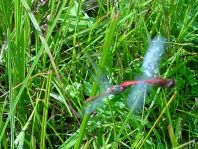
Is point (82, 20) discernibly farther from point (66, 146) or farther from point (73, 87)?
point (66, 146)

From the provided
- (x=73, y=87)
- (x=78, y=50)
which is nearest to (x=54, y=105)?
(x=73, y=87)

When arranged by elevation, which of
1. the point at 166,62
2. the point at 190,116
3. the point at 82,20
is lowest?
the point at 190,116

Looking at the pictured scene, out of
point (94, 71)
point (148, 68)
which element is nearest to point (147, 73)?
point (148, 68)

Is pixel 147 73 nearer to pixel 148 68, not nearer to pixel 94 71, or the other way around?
pixel 148 68
